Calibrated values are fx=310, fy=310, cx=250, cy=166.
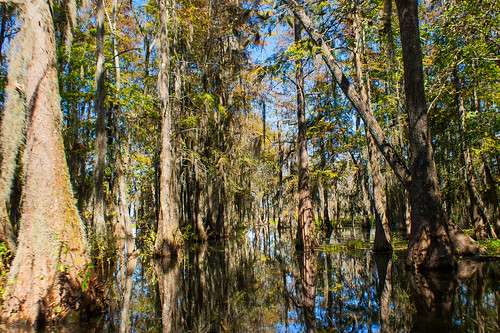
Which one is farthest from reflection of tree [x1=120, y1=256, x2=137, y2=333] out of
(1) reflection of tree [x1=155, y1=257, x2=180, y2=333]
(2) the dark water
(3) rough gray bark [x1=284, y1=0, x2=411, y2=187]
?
(3) rough gray bark [x1=284, y1=0, x2=411, y2=187]

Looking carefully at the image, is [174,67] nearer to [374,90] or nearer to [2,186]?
[374,90]

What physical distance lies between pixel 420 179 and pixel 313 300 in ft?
10.3

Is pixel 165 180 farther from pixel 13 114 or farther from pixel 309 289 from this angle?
pixel 309 289

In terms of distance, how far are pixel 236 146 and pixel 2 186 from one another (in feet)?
42.3

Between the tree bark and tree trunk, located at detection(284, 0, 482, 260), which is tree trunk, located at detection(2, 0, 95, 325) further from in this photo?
tree trunk, located at detection(284, 0, 482, 260)

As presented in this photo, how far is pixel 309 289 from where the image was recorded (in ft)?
16.6

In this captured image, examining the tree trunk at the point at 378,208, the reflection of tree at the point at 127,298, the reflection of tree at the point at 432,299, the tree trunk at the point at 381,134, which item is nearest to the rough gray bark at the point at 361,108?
the tree trunk at the point at 381,134

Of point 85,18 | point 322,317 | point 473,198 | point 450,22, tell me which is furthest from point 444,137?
point 85,18

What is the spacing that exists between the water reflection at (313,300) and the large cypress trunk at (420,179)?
1.33 ft

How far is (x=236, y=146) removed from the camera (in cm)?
1670

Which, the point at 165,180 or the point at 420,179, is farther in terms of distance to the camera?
the point at 165,180

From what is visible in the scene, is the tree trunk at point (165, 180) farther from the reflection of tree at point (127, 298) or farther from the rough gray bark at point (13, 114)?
the rough gray bark at point (13, 114)

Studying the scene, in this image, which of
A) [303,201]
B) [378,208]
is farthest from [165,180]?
[378,208]

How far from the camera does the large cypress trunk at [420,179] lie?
18.3 feet
